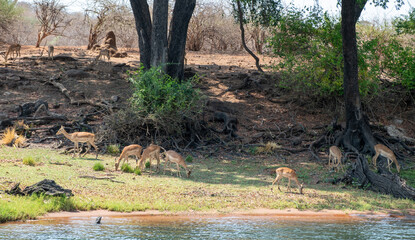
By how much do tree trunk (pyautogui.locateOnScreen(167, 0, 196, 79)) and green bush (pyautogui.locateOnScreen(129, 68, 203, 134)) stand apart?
1.49m

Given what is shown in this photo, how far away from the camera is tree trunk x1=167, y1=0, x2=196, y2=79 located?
19.5m

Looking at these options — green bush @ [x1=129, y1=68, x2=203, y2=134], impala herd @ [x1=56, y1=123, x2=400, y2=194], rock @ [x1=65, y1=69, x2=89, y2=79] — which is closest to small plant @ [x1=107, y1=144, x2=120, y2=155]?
impala herd @ [x1=56, y1=123, x2=400, y2=194]

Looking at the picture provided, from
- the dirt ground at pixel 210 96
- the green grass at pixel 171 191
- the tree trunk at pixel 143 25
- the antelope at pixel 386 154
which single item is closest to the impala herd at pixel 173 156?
the antelope at pixel 386 154

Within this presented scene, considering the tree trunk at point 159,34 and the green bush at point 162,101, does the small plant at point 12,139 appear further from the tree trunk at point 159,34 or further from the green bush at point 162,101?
the tree trunk at point 159,34

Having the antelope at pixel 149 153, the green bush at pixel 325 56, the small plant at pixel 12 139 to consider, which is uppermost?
the green bush at pixel 325 56

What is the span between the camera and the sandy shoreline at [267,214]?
963 cm

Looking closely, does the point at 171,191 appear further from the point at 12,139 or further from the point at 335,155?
the point at 12,139

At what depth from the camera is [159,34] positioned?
744 inches

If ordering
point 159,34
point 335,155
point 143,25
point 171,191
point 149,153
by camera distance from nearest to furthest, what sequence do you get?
point 171,191, point 149,153, point 335,155, point 159,34, point 143,25

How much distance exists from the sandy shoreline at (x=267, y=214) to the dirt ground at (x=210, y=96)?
6.90 meters

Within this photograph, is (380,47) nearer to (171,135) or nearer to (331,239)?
(171,135)

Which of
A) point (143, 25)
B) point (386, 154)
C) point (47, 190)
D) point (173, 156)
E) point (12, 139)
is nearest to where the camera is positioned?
point (47, 190)

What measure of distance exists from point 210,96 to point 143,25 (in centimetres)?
484

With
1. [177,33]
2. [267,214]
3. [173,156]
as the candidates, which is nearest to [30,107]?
[177,33]
